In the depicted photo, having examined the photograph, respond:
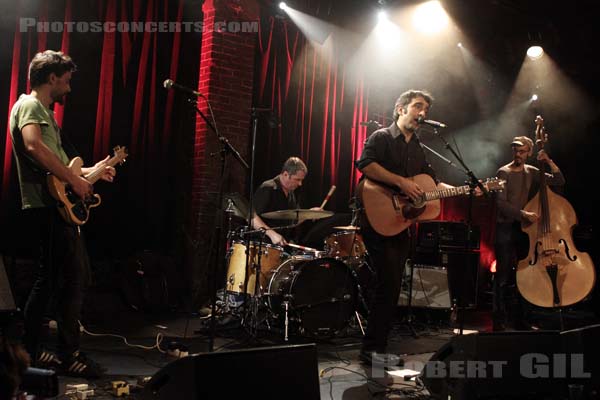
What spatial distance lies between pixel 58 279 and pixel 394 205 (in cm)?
243

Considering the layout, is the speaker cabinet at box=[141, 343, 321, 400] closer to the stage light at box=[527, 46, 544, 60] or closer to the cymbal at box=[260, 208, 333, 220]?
the cymbal at box=[260, 208, 333, 220]

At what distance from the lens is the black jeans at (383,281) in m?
4.24

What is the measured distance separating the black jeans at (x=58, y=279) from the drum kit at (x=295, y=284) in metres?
1.70

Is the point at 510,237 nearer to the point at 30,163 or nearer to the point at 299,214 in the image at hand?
the point at 299,214

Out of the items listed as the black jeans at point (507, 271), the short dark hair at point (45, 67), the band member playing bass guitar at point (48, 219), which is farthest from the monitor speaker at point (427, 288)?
the short dark hair at point (45, 67)

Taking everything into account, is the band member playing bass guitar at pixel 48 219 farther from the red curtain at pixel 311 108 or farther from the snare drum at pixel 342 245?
the red curtain at pixel 311 108

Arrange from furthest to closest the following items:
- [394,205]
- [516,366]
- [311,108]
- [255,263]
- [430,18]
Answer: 1. [430,18]
2. [311,108]
3. [255,263]
4. [394,205]
5. [516,366]

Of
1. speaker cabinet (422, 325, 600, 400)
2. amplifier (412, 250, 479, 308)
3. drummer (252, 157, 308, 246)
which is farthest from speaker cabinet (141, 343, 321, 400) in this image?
amplifier (412, 250, 479, 308)

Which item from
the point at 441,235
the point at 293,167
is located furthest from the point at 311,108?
the point at 441,235

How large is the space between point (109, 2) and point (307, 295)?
12.6 ft

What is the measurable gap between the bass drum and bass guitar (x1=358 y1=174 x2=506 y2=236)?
1.19m

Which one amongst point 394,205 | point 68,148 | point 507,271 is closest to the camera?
point 68,148

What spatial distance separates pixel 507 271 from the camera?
643 centimetres

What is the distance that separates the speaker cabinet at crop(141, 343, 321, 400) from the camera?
86.7 inches
